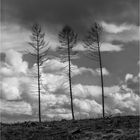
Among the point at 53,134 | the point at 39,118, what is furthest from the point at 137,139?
the point at 39,118

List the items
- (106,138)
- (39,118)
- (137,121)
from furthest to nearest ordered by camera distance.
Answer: (39,118) < (137,121) < (106,138)

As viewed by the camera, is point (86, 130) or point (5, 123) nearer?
point (86, 130)

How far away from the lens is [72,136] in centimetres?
2183

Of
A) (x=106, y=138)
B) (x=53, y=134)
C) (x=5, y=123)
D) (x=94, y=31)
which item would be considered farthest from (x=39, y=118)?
(x=106, y=138)

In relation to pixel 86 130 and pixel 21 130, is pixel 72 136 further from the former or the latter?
pixel 21 130

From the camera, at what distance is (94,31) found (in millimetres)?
43219

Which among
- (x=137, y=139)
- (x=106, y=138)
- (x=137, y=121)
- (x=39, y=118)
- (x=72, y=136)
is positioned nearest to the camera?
(x=137, y=139)

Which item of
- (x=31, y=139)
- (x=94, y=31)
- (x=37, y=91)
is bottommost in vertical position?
(x=31, y=139)

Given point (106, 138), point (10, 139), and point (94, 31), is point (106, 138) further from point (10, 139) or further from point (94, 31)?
point (94, 31)

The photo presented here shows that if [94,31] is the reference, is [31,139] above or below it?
below

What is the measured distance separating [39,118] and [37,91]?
357cm

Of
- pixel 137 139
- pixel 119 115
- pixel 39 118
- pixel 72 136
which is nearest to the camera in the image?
pixel 137 139

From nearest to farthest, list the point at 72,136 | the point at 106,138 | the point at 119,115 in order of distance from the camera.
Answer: the point at 106,138
the point at 72,136
the point at 119,115

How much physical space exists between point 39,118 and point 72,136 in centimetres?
1967
